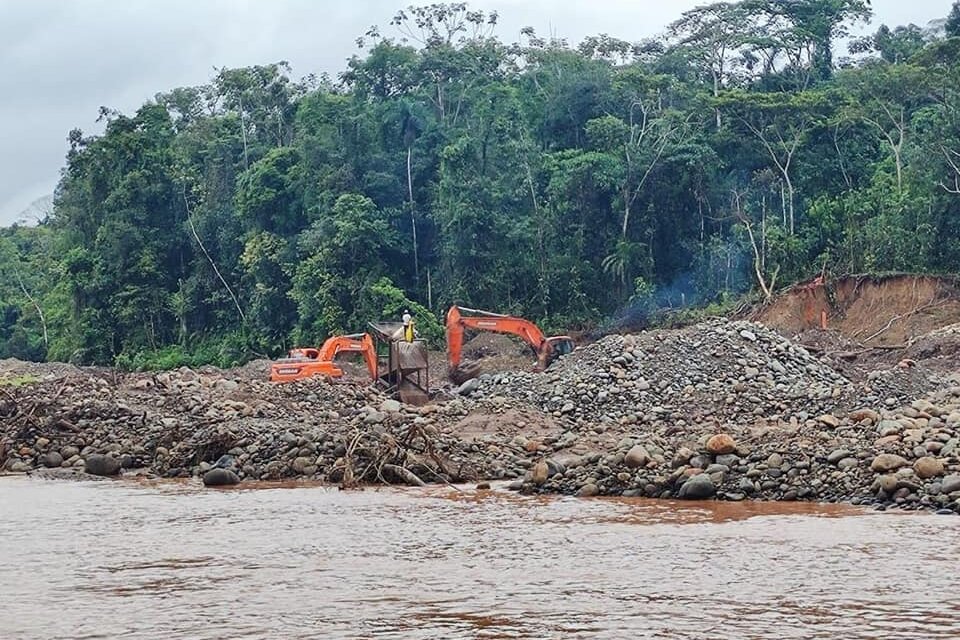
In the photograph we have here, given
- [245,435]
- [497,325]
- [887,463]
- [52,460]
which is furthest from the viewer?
[497,325]

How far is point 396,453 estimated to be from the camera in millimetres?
18078

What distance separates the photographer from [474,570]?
1134 centimetres

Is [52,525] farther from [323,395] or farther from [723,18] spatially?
[723,18]

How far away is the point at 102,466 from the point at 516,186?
28238 mm

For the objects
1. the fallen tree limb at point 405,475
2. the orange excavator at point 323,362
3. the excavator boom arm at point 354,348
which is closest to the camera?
the fallen tree limb at point 405,475

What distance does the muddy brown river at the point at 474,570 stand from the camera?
912 cm

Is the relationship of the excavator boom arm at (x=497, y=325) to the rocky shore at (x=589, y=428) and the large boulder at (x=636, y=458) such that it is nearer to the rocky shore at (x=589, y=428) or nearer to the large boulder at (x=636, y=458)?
the rocky shore at (x=589, y=428)

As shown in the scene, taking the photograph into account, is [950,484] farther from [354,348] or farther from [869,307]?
[869,307]

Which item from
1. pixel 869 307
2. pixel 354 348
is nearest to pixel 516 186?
pixel 869 307

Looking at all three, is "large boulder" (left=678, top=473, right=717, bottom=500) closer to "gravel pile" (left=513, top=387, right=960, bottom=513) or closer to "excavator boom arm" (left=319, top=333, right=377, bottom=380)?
"gravel pile" (left=513, top=387, right=960, bottom=513)

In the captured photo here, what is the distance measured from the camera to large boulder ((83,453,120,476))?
66.6 feet

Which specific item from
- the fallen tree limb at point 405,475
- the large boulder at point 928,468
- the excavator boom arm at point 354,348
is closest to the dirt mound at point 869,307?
the excavator boom arm at point 354,348

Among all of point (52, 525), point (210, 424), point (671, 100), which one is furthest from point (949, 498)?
point (671, 100)

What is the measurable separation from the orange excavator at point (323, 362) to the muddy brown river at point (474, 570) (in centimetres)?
1110
